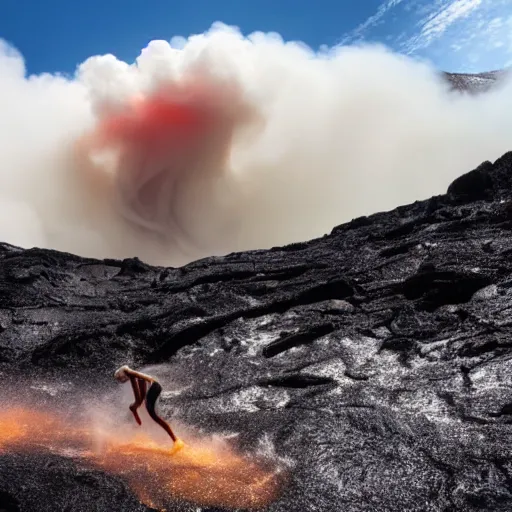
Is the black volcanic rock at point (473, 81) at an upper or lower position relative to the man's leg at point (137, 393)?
upper

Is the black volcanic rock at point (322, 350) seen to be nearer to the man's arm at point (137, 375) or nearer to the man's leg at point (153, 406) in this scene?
the man's leg at point (153, 406)

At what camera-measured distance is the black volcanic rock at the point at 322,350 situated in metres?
6.91

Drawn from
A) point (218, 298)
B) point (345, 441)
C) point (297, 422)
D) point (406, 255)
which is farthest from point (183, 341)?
point (406, 255)

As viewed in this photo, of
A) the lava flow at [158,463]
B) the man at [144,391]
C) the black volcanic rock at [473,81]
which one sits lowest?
the lava flow at [158,463]

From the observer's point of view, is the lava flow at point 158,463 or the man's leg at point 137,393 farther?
the man's leg at point 137,393

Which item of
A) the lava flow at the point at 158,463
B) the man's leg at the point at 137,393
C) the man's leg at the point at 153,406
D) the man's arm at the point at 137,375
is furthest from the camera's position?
the man's leg at the point at 137,393

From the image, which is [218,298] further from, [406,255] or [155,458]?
[155,458]

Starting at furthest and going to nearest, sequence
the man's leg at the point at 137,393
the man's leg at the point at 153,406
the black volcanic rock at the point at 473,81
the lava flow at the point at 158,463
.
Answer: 1. the black volcanic rock at the point at 473,81
2. the man's leg at the point at 137,393
3. the man's leg at the point at 153,406
4. the lava flow at the point at 158,463

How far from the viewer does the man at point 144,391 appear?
27.8ft

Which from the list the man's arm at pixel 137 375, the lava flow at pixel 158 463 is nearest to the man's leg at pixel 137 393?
the man's arm at pixel 137 375

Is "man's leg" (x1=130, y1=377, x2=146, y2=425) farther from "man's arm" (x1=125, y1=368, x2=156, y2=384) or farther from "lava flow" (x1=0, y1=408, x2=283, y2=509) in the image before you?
"lava flow" (x1=0, y1=408, x2=283, y2=509)

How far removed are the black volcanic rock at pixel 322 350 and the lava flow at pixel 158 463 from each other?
26 centimetres

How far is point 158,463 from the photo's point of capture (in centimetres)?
760

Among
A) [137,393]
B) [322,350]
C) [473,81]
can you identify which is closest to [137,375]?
[137,393]
